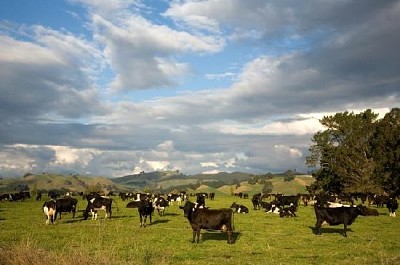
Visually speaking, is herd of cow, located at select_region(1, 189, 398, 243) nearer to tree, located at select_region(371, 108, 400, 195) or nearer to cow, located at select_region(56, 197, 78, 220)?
cow, located at select_region(56, 197, 78, 220)

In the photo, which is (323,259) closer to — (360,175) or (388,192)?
(388,192)

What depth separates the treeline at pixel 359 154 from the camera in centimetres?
6988

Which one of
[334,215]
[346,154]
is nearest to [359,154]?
[346,154]

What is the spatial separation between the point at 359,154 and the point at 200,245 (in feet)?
208

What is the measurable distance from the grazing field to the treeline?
40.4 m

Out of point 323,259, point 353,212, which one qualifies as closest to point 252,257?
point 323,259

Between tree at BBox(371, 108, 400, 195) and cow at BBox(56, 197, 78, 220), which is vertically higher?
tree at BBox(371, 108, 400, 195)

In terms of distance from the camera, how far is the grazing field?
15.2m

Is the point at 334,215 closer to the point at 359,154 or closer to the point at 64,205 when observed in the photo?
the point at 64,205

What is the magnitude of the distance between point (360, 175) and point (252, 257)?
2570 inches

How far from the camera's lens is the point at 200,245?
22.2 m

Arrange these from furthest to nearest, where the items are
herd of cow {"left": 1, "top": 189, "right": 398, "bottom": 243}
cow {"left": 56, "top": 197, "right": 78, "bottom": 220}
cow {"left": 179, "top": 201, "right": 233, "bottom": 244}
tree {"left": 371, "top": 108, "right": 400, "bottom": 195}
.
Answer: tree {"left": 371, "top": 108, "right": 400, "bottom": 195} < cow {"left": 56, "top": 197, "right": 78, "bottom": 220} < herd of cow {"left": 1, "top": 189, "right": 398, "bottom": 243} < cow {"left": 179, "top": 201, "right": 233, "bottom": 244}

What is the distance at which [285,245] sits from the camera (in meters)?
22.2

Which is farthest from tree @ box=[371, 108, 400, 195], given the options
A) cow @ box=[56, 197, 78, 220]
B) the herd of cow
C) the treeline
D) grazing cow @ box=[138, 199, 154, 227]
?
cow @ box=[56, 197, 78, 220]
